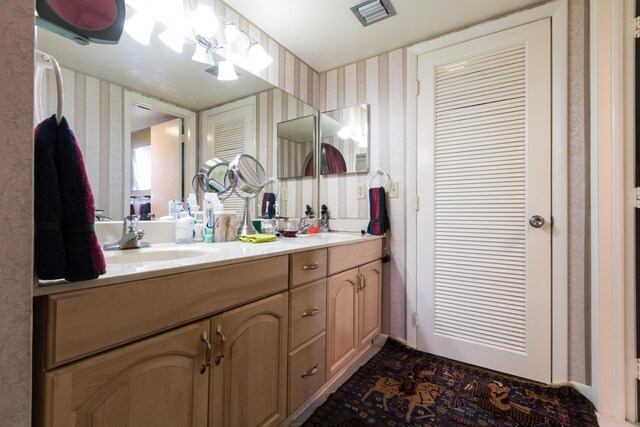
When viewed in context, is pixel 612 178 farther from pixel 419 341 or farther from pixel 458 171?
pixel 419 341

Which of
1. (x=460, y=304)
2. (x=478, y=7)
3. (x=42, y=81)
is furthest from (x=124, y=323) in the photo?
(x=478, y=7)

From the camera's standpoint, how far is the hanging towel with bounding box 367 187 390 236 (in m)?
1.98

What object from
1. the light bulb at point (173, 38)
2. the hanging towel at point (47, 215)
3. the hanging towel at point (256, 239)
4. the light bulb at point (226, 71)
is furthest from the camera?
the light bulb at point (226, 71)

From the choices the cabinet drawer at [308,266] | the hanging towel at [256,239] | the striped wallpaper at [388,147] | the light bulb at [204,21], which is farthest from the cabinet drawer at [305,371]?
the light bulb at [204,21]

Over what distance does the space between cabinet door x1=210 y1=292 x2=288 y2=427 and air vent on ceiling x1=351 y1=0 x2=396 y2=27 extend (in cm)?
163

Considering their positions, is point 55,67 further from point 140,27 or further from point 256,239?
point 256,239

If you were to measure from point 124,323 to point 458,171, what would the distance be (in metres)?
1.83

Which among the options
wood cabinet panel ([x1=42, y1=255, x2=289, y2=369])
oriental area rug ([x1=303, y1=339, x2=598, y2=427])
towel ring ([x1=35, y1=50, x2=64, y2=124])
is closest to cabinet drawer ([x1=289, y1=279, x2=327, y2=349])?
wood cabinet panel ([x1=42, y1=255, x2=289, y2=369])

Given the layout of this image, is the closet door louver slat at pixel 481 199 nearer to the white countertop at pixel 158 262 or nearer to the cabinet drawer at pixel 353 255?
the cabinet drawer at pixel 353 255

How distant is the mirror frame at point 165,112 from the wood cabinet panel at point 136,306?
0.63 meters

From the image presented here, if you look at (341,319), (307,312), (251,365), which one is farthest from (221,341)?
(341,319)

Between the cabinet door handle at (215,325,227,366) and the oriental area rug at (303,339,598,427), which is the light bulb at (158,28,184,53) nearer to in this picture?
the cabinet door handle at (215,325,227,366)

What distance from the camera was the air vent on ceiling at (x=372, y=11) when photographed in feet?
5.26

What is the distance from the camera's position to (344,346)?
62.6 inches
